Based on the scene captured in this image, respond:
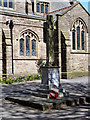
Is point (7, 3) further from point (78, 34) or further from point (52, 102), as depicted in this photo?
point (52, 102)

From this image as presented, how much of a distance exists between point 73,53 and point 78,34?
7.86 ft

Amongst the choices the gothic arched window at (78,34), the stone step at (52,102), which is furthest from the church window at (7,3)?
the stone step at (52,102)

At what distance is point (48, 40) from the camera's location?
1038 centimetres

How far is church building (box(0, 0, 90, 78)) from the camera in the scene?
58.3 ft

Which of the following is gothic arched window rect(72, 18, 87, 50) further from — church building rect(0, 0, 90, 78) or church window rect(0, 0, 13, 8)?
church window rect(0, 0, 13, 8)

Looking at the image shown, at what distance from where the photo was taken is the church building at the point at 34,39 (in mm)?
17781

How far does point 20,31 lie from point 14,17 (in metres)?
1.39

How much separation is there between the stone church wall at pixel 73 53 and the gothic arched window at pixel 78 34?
0.54 metres

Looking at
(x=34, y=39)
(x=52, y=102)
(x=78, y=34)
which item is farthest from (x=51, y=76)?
(x=78, y=34)

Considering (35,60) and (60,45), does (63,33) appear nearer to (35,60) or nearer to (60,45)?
(60,45)

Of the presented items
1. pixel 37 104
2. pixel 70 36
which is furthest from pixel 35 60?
pixel 37 104

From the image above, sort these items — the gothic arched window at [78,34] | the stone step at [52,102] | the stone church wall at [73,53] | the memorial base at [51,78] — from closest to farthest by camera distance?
1. the stone step at [52,102]
2. the memorial base at [51,78]
3. the stone church wall at [73,53]
4. the gothic arched window at [78,34]

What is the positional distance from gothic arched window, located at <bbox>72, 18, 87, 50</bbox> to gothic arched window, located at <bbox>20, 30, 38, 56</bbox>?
3885mm

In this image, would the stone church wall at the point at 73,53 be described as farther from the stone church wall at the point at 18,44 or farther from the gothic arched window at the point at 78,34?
the stone church wall at the point at 18,44
